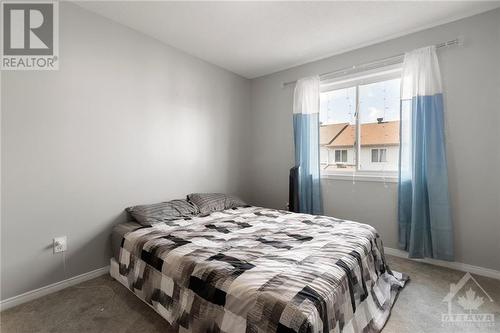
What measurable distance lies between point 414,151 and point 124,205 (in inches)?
122

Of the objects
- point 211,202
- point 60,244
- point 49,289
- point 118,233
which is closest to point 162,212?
point 118,233

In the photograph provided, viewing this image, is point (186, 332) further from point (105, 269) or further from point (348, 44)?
point (348, 44)

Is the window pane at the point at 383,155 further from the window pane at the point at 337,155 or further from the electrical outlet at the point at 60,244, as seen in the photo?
the electrical outlet at the point at 60,244

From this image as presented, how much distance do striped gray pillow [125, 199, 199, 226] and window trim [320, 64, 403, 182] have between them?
1847 mm

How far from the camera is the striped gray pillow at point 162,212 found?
2338 mm

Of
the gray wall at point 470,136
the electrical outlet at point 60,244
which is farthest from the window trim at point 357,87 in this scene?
the electrical outlet at point 60,244

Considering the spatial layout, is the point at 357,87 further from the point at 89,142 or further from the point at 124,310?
the point at 124,310

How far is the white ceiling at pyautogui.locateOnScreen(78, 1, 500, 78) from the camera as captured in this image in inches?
84.2

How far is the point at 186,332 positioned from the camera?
1.40 metres

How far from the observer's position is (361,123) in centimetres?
302

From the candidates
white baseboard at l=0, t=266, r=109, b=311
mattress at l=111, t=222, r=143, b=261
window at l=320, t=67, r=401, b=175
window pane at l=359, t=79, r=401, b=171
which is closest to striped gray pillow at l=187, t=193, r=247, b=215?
mattress at l=111, t=222, r=143, b=261

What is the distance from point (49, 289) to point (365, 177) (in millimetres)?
3366

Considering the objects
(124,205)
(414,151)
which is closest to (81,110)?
(124,205)

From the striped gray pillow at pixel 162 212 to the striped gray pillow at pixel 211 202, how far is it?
96 mm
